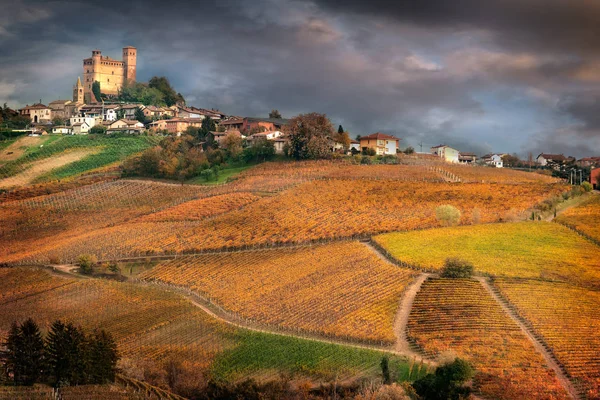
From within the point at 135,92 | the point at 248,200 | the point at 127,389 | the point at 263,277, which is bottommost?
the point at 127,389

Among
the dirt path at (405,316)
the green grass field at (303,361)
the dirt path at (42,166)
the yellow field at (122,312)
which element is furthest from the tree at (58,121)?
the green grass field at (303,361)

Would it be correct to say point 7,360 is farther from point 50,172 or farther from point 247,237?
point 50,172

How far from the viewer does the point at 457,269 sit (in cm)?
4719

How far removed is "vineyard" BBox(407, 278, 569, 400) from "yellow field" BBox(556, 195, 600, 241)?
49.0ft

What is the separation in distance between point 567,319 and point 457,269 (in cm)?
795

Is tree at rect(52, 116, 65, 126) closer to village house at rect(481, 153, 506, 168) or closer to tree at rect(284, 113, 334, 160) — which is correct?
tree at rect(284, 113, 334, 160)

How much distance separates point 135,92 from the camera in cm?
13538

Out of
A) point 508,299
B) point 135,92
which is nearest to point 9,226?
point 508,299

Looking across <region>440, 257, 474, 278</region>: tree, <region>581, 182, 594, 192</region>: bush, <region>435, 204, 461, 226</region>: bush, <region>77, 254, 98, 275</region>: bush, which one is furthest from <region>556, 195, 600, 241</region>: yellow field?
<region>77, 254, 98, 275</region>: bush

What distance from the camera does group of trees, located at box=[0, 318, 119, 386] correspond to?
121 feet

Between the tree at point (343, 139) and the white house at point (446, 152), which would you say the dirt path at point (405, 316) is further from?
the white house at point (446, 152)

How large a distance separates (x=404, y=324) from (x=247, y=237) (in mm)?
22175

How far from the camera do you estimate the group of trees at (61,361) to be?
36969 millimetres

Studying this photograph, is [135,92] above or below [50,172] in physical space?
above
